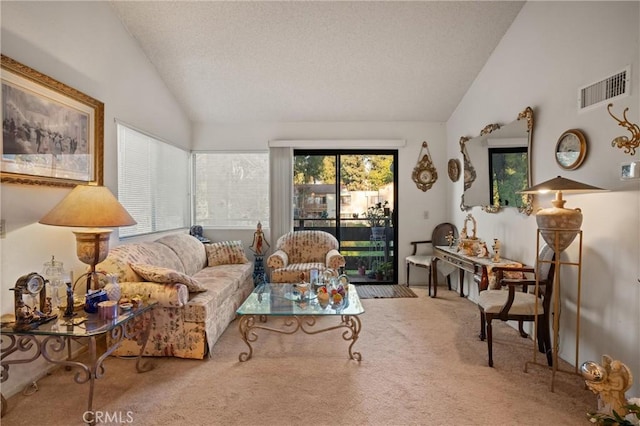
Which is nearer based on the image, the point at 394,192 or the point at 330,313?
the point at 330,313

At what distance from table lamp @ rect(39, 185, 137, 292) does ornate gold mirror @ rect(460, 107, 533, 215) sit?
3605 mm

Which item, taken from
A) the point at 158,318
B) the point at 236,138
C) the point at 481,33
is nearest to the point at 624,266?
the point at 481,33

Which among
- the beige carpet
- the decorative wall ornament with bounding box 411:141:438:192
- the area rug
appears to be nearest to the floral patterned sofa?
the beige carpet

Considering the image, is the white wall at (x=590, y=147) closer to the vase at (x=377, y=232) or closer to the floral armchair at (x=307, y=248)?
the vase at (x=377, y=232)

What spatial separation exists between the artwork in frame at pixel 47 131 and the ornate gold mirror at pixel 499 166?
4004mm

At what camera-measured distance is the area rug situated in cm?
453

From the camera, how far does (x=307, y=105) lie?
15.5 feet

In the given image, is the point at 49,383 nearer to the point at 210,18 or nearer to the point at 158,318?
the point at 158,318

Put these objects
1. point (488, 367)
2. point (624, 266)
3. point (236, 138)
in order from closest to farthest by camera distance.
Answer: point (624, 266) → point (488, 367) → point (236, 138)

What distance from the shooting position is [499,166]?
12.1 feet

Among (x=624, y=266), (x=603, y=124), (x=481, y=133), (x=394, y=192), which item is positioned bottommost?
(x=624, y=266)

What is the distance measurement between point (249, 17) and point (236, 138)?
6.93 feet

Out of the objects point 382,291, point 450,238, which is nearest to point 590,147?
point 450,238

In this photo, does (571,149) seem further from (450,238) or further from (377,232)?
(377,232)
